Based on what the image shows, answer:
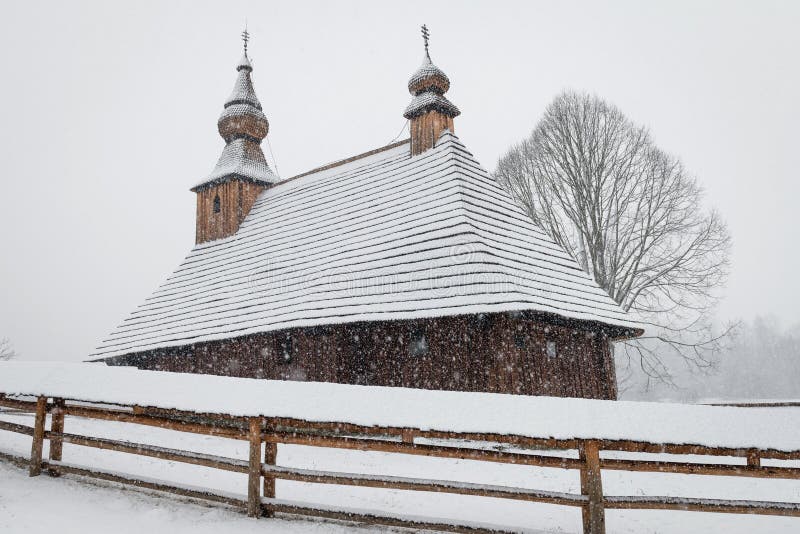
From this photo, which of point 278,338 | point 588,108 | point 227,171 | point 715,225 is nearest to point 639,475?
point 278,338

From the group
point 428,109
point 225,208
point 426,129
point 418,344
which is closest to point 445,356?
point 418,344

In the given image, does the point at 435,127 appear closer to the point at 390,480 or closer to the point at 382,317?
→ the point at 382,317

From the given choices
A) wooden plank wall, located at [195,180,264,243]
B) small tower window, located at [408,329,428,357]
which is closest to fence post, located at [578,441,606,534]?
small tower window, located at [408,329,428,357]

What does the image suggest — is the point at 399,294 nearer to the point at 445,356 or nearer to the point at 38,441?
the point at 445,356

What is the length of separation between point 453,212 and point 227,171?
974 centimetres

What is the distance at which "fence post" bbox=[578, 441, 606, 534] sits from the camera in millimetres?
4105

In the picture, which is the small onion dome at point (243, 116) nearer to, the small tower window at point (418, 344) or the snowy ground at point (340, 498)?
the small tower window at point (418, 344)

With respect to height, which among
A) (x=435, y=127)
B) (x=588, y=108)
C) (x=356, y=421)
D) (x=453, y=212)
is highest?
(x=588, y=108)

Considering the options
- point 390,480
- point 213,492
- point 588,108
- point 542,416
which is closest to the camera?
point 542,416

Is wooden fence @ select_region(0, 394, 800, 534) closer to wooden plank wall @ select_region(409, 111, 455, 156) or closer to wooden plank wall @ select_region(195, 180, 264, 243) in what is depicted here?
wooden plank wall @ select_region(409, 111, 455, 156)

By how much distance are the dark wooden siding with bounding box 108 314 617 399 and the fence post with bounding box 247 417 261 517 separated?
5181 mm

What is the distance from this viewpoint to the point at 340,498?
5.64 meters

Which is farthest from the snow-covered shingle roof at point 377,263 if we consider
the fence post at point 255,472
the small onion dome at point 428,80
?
the fence post at point 255,472

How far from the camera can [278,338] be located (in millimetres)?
11945
